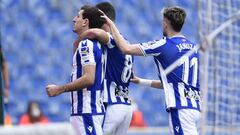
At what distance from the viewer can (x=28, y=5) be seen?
→ 12453 mm

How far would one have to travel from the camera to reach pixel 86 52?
22.2ft

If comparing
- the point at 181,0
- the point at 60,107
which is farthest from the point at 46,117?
the point at 181,0

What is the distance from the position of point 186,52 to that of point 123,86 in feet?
1.97

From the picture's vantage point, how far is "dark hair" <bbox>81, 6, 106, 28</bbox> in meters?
6.90

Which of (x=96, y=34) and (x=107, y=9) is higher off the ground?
(x=107, y=9)

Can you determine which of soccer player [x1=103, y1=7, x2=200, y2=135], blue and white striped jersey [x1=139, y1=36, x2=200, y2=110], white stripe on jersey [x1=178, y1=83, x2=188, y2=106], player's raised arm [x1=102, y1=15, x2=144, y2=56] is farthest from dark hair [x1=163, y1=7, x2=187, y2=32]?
white stripe on jersey [x1=178, y1=83, x2=188, y2=106]

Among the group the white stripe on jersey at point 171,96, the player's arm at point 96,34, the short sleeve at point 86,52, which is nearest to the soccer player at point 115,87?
the player's arm at point 96,34

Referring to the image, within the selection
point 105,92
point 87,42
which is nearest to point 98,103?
point 105,92

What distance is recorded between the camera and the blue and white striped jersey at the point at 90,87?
268 inches

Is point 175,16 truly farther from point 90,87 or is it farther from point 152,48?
point 90,87

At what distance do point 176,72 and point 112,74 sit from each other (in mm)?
531

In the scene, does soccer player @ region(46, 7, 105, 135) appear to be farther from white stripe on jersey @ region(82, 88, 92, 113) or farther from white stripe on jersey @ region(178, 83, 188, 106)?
white stripe on jersey @ region(178, 83, 188, 106)

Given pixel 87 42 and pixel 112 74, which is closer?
pixel 87 42

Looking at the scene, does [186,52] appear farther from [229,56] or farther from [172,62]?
[229,56]
